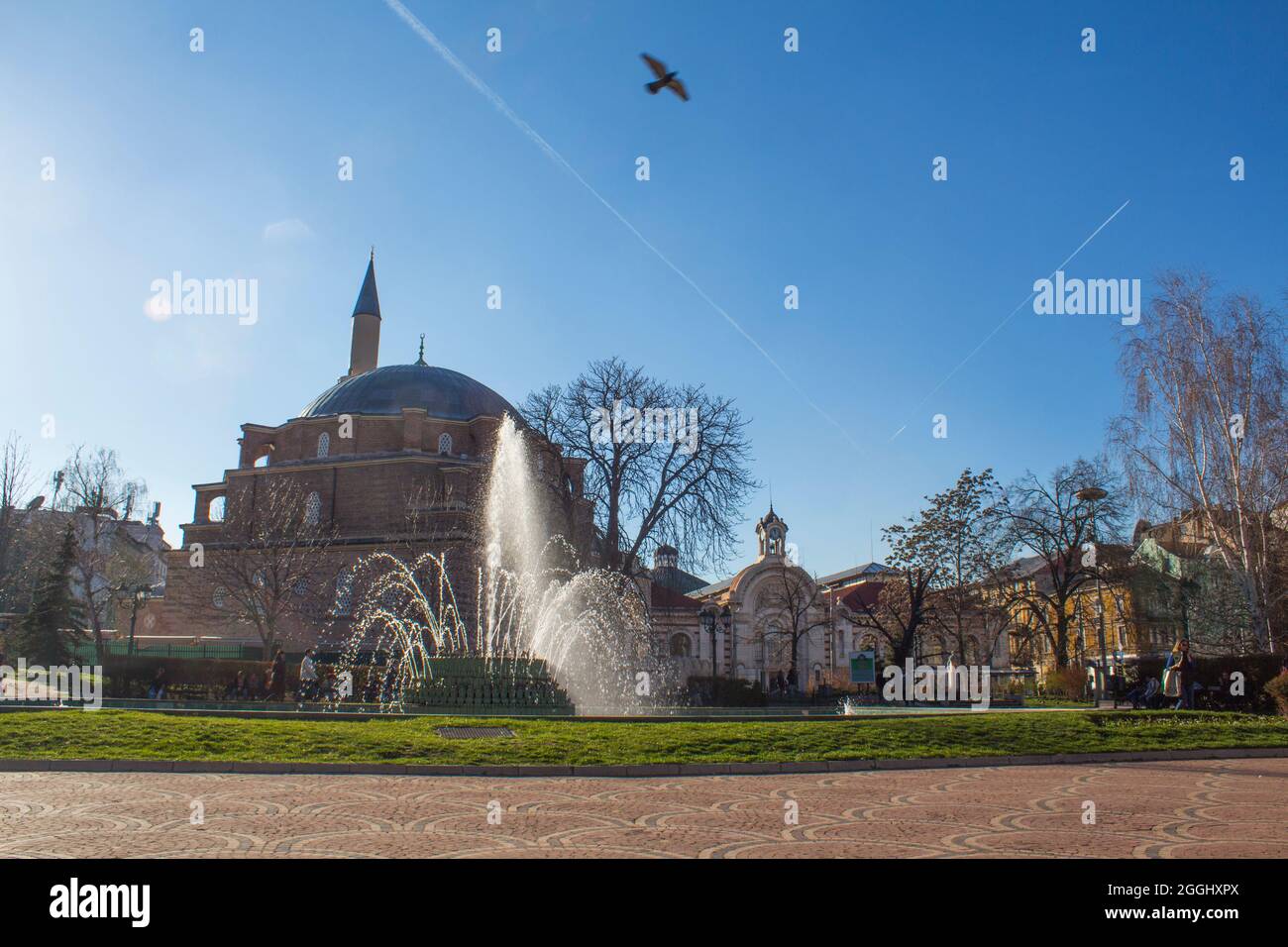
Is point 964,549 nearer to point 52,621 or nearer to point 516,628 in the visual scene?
point 516,628

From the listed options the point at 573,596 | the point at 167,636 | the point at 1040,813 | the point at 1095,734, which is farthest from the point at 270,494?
the point at 1040,813

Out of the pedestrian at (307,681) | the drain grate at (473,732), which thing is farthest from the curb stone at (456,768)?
the pedestrian at (307,681)

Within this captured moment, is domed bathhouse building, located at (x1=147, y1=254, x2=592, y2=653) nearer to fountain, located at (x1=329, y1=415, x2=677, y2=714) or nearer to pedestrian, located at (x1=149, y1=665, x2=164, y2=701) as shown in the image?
fountain, located at (x1=329, y1=415, x2=677, y2=714)

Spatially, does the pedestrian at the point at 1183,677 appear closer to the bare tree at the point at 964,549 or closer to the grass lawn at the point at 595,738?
the grass lawn at the point at 595,738

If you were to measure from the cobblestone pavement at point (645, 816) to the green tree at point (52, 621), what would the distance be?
2394 cm

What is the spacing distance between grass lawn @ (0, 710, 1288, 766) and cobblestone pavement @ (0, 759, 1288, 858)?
111 cm

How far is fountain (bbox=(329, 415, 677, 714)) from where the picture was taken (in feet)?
60.5

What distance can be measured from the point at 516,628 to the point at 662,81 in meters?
20.9

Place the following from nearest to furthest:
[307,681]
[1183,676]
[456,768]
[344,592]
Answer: [456,768] < [1183,676] < [307,681] < [344,592]

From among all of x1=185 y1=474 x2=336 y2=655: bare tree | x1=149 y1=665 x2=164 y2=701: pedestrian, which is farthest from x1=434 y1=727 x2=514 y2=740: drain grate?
x1=185 y1=474 x2=336 y2=655: bare tree

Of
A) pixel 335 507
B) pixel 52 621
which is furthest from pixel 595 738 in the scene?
pixel 335 507

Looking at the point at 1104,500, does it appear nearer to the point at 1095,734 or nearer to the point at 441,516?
the point at 1095,734

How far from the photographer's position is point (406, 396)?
1881 inches

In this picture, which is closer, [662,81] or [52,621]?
[662,81]
